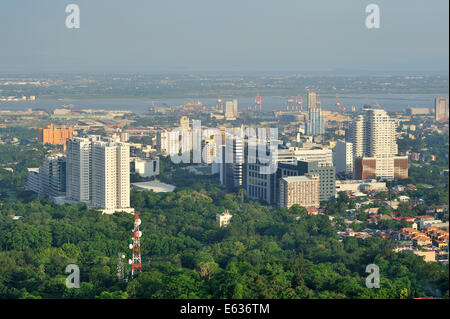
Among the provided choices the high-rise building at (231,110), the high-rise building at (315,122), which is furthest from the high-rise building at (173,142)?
the high-rise building at (231,110)

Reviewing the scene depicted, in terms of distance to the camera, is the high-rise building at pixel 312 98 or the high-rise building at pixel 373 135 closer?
the high-rise building at pixel 373 135

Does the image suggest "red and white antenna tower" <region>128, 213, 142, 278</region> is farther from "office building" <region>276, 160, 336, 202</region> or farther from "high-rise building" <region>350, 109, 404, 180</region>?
"high-rise building" <region>350, 109, 404, 180</region>

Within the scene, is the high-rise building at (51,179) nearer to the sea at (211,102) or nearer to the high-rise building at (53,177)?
the high-rise building at (53,177)

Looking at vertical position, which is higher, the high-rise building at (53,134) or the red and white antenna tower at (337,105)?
the red and white antenna tower at (337,105)

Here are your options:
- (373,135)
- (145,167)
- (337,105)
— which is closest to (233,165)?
(145,167)

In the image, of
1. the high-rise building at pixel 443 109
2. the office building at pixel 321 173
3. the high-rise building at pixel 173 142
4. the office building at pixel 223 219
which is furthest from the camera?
the high-rise building at pixel 173 142
